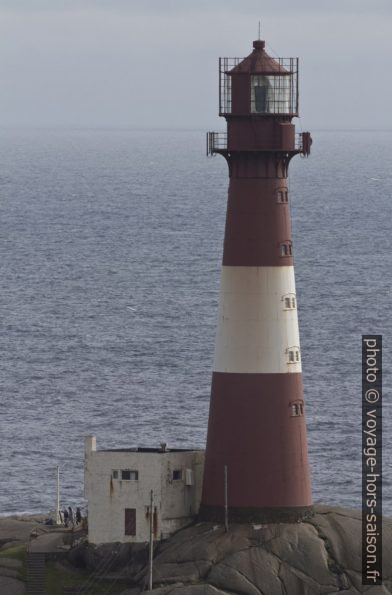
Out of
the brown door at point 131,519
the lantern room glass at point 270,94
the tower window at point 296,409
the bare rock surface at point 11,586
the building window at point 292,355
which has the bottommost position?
the bare rock surface at point 11,586

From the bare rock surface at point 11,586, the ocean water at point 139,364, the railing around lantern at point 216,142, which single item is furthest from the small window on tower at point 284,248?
the ocean water at point 139,364

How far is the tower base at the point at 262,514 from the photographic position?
7100cm

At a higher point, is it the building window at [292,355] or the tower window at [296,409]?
the building window at [292,355]

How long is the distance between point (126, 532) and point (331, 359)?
64.5 meters

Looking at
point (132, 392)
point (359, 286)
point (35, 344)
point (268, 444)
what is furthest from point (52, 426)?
point (359, 286)

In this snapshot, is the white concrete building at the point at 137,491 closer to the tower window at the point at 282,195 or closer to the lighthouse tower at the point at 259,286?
the lighthouse tower at the point at 259,286

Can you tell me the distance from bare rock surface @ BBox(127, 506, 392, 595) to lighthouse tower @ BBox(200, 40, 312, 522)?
117 cm

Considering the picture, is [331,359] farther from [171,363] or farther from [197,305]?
[197,305]

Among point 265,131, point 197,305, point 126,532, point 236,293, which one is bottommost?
point 126,532

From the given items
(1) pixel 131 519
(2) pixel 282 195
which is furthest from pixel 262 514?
(2) pixel 282 195

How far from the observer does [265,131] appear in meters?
70.6

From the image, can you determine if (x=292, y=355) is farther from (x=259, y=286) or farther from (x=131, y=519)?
(x=131, y=519)

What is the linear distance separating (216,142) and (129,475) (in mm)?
11205

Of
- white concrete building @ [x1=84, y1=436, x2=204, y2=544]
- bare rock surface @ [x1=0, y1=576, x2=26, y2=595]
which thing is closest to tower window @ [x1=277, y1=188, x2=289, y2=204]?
white concrete building @ [x1=84, y1=436, x2=204, y2=544]
